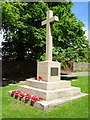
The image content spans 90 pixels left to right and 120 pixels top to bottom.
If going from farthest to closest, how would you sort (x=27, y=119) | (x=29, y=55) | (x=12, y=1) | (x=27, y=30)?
(x=29, y=55), (x=27, y=30), (x=12, y=1), (x=27, y=119)

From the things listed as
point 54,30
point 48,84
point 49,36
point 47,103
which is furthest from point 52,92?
point 54,30

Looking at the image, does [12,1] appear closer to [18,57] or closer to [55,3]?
[55,3]

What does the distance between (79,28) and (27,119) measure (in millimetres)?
12107

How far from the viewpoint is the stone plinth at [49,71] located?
923 cm

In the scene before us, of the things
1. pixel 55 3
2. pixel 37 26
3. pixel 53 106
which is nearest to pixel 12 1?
pixel 37 26

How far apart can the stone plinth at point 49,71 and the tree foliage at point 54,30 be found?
14.9 feet

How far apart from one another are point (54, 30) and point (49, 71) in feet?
21.8

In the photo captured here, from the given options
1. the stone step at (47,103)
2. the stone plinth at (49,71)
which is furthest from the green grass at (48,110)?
the stone plinth at (49,71)

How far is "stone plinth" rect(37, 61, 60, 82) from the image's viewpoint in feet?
30.3

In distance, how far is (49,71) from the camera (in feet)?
30.4

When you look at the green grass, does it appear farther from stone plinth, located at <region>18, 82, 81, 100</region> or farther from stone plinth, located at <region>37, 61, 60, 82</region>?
stone plinth, located at <region>37, 61, 60, 82</region>

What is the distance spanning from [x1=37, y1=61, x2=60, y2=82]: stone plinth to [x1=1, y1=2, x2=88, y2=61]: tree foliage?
14.9ft

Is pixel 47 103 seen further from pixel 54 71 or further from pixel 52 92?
pixel 54 71

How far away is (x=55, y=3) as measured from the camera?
686 inches
